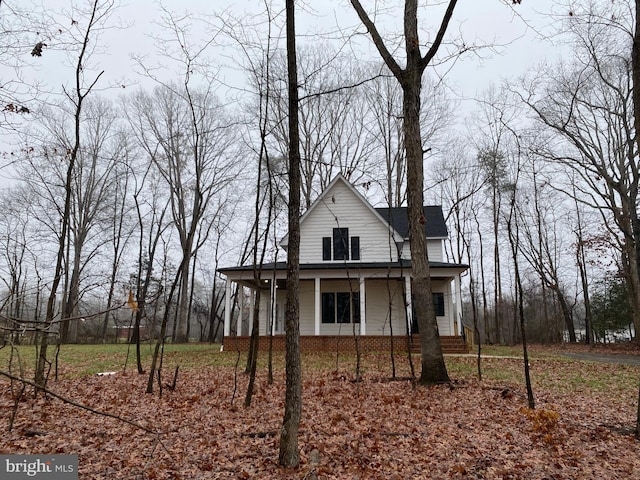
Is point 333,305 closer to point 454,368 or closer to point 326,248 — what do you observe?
point 326,248

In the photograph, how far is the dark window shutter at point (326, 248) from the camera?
18508 millimetres

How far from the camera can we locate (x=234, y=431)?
17.3 ft

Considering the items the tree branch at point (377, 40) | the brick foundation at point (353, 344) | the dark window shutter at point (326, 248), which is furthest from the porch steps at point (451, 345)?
the tree branch at point (377, 40)

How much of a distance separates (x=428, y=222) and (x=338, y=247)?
540 centimetres

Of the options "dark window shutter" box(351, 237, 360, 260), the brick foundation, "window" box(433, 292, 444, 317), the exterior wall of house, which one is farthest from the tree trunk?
"window" box(433, 292, 444, 317)

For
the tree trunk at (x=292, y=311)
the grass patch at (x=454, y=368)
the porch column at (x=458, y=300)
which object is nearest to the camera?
the tree trunk at (x=292, y=311)

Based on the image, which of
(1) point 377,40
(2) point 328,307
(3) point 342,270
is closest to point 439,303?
(2) point 328,307

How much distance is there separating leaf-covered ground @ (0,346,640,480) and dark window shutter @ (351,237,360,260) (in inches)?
395

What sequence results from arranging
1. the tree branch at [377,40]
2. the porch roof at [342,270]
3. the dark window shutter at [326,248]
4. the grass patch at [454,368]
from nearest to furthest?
the tree branch at [377,40] < the grass patch at [454,368] < the porch roof at [342,270] < the dark window shutter at [326,248]

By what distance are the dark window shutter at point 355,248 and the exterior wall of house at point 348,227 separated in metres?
0.15

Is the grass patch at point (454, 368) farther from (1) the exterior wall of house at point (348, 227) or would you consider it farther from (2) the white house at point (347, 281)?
(1) the exterior wall of house at point (348, 227)

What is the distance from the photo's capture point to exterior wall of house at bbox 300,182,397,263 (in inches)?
725

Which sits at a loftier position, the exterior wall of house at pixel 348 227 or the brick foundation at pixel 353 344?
the exterior wall of house at pixel 348 227

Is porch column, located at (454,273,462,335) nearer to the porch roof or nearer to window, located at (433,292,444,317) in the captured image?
the porch roof
